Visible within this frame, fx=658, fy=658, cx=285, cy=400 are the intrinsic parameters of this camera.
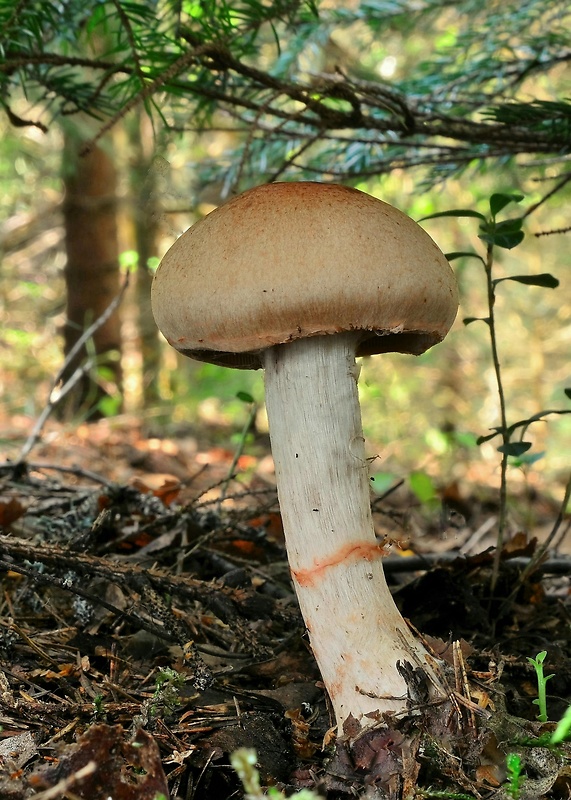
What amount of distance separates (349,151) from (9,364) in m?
8.68

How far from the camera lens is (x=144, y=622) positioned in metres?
1.97

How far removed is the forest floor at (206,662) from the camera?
1549 millimetres

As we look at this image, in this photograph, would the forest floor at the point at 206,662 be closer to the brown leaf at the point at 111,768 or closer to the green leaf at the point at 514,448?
the brown leaf at the point at 111,768

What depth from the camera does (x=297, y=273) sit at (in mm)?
1679

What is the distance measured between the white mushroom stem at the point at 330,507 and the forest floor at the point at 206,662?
0.51 ft

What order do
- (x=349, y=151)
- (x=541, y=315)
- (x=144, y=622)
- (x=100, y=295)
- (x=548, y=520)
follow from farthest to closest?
1. (x=541, y=315)
2. (x=100, y=295)
3. (x=548, y=520)
4. (x=349, y=151)
5. (x=144, y=622)

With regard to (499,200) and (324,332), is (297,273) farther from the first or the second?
(499,200)

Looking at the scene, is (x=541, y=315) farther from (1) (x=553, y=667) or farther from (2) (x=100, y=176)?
(1) (x=553, y=667)

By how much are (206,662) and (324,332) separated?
3.73 ft

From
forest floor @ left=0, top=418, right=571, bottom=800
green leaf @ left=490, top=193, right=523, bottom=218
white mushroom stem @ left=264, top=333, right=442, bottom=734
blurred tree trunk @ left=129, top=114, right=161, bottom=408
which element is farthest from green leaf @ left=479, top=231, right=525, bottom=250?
blurred tree trunk @ left=129, top=114, right=161, bottom=408

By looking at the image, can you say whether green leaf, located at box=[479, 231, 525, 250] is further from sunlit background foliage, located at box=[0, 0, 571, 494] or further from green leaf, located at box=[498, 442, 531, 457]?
green leaf, located at box=[498, 442, 531, 457]

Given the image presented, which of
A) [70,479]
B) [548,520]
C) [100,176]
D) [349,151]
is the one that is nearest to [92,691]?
[349,151]

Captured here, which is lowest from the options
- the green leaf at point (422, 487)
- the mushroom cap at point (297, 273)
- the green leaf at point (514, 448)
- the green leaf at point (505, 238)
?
the green leaf at point (422, 487)

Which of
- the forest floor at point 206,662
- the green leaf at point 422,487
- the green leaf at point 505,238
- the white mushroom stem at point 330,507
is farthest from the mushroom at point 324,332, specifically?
the green leaf at point 422,487
